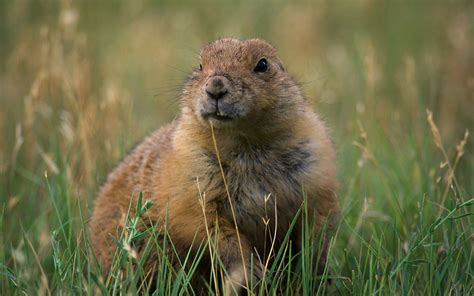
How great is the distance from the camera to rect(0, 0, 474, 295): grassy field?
4.42 m

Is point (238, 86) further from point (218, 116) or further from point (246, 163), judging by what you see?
point (246, 163)

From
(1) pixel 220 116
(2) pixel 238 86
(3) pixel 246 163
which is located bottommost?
(3) pixel 246 163

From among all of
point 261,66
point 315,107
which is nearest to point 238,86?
point 261,66

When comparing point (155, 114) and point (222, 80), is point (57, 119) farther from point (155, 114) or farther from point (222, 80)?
point (222, 80)

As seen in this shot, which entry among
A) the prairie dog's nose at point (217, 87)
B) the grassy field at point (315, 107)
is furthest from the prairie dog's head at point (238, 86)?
the grassy field at point (315, 107)

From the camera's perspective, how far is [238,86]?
4.37m

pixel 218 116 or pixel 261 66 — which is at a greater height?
pixel 261 66

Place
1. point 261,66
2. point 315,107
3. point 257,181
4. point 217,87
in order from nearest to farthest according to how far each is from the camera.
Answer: point 217,87, point 257,181, point 261,66, point 315,107

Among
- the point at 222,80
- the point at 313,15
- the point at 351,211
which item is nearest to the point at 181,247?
the point at 222,80

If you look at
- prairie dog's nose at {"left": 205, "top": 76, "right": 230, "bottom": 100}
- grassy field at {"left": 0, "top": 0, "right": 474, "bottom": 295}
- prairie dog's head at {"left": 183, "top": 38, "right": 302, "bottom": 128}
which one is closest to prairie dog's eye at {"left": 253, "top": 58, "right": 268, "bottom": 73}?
prairie dog's head at {"left": 183, "top": 38, "right": 302, "bottom": 128}

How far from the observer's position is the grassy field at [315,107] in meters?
4.42

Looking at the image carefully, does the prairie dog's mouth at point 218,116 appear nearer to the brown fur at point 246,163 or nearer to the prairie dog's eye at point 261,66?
the brown fur at point 246,163

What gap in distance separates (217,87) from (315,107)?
2.13 metres

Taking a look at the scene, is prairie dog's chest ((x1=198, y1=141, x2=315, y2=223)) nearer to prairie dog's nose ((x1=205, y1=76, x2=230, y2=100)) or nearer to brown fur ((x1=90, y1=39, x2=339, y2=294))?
brown fur ((x1=90, y1=39, x2=339, y2=294))
